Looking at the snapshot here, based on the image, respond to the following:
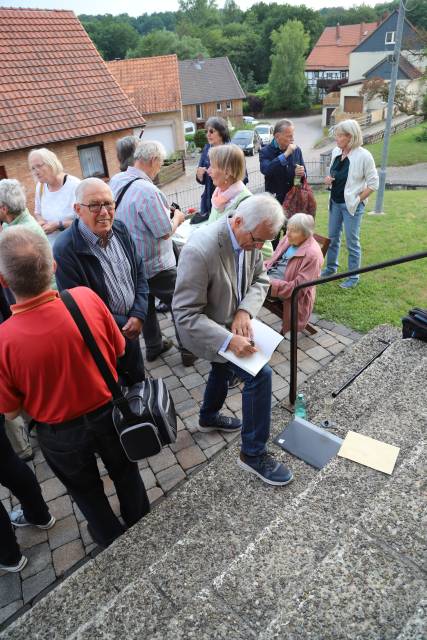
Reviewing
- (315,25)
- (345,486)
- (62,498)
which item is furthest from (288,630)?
(315,25)

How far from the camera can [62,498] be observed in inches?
125

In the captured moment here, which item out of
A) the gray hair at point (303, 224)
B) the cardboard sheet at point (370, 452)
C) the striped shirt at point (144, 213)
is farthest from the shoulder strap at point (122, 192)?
the cardboard sheet at point (370, 452)

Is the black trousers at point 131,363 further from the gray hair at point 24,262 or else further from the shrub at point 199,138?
the shrub at point 199,138

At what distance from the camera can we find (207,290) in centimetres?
283

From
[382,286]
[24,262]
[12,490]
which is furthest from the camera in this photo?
[382,286]

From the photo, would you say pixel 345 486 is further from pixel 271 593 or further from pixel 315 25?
pixel 315 25

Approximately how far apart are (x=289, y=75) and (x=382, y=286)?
55019mm

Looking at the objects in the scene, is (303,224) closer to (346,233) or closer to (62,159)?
(346,233)

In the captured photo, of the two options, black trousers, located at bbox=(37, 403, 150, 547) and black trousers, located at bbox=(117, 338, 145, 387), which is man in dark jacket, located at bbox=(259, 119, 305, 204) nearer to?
black trousers, located at bbox=(117, 338, 145, 387)

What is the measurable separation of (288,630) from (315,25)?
84774mm

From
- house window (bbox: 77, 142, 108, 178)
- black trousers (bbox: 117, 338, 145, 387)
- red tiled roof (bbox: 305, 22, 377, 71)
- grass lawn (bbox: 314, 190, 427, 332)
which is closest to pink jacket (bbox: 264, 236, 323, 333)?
grass lawn (bbox: 314, 190, 427, 332)

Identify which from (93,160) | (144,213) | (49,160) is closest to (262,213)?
(144,213)

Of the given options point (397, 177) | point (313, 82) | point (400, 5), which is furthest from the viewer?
point (313, 82)

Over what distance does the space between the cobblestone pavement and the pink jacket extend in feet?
1.42
